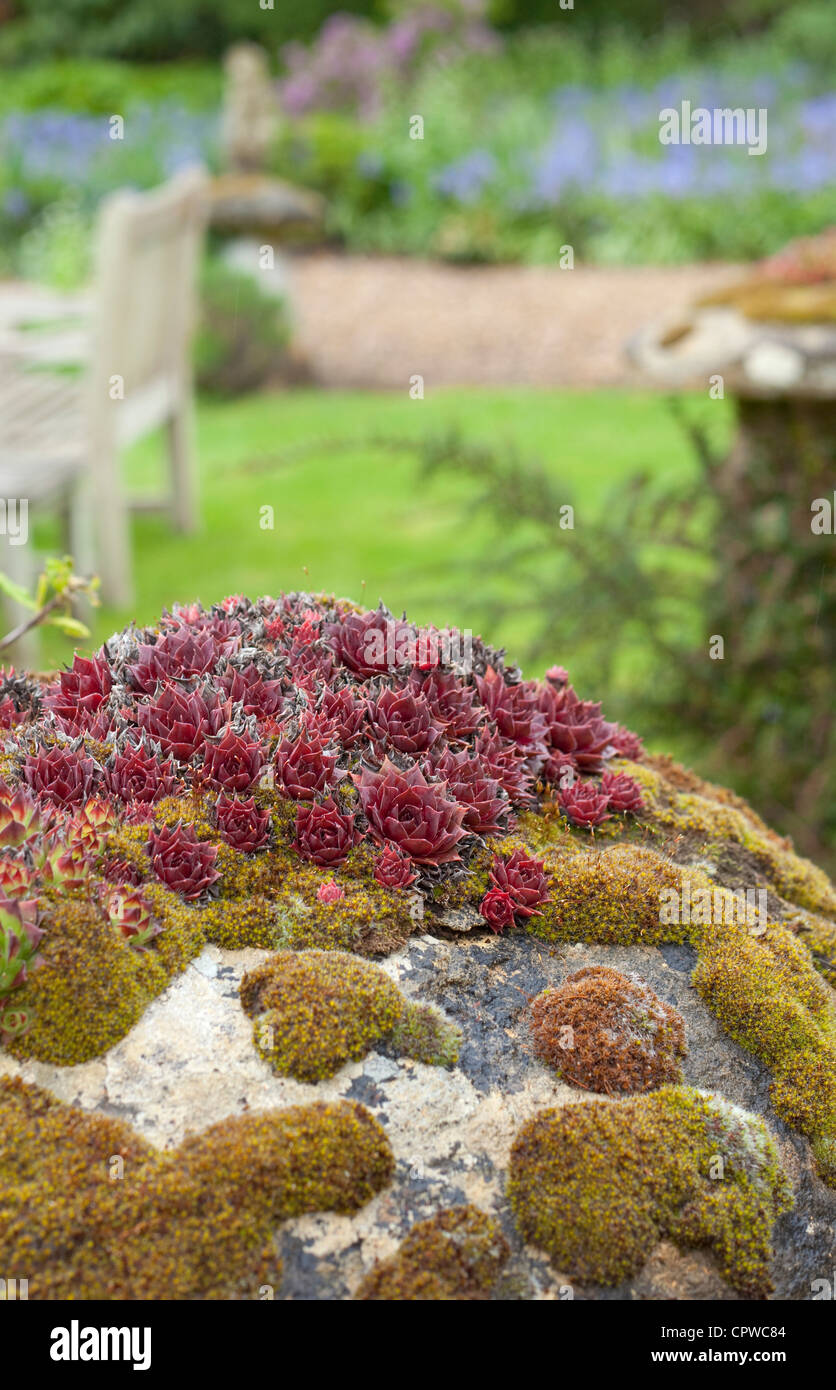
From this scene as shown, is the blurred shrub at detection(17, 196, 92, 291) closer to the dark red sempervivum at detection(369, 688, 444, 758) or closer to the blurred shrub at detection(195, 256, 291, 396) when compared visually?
the blurred shrub at detection(195, 256, 291, 396)

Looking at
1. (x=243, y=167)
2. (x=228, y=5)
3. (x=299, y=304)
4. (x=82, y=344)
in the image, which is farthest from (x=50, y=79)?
(x=82, y=344)

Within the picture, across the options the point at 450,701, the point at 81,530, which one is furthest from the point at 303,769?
the point at 81,530

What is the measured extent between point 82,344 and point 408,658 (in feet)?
20.0

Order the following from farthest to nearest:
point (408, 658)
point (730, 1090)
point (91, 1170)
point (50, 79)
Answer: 1. point (50, 79)
2. point (408, 658)
3. point (730, 1090)
4. point (91, 1170)

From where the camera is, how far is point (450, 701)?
101 inches

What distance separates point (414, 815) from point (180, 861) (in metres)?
0.42

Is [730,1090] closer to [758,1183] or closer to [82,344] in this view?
[758,1183]

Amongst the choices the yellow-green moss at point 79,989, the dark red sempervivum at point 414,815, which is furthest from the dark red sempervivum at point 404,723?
the yellow-green moss at point 79,989

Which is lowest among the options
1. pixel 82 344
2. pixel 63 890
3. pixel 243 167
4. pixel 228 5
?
pixel 63 890

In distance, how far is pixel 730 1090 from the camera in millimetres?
2133

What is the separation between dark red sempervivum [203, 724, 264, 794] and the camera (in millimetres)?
2309

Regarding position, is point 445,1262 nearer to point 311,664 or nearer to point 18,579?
point 311,664

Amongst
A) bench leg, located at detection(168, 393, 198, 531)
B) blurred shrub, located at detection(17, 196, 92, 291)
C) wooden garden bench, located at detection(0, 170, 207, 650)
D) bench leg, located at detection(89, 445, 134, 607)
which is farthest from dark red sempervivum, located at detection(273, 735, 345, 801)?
blurred shrub, located at detection(17, 196, 92, 291)

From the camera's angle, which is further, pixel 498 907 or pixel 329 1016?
pixel 498 907
